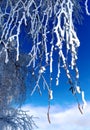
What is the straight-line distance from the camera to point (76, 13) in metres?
4.92

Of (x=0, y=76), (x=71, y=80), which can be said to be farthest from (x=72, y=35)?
(x=0, y=76)

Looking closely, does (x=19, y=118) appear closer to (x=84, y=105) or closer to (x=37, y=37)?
(x=37, y=37)

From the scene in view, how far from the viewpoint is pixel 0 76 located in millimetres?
8352

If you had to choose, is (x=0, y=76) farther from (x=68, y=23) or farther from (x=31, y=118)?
(x=68, y=23)

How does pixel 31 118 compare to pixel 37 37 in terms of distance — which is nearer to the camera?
Answer: pixel 37 37

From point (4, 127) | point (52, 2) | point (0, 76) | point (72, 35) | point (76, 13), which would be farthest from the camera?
point (4, 127)

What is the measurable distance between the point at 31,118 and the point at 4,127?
71 centimetres

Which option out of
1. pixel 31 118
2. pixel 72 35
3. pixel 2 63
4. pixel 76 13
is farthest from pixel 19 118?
pixel 72 35

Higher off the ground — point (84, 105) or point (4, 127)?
point (84, 105)

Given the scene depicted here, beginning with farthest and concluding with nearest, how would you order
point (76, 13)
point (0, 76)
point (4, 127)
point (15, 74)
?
point (4, 127), point (0, 76), point (15, 74), point (76, 13)

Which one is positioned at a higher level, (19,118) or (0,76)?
(0,76)

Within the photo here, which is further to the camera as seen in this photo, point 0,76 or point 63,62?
point 0,76

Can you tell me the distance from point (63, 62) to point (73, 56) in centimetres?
9

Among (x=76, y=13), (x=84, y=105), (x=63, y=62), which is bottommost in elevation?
(x=84, y=105)
